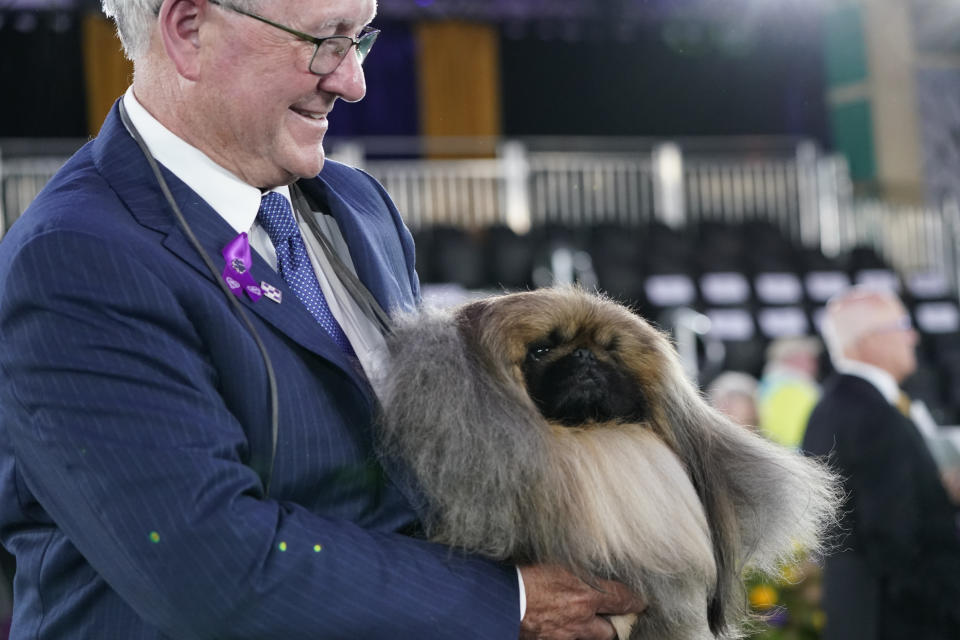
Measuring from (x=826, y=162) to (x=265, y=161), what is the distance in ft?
35.7

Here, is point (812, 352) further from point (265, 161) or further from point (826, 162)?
point (265, 161)

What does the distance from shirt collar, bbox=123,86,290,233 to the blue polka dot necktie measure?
6 centimetres

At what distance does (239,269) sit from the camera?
158 cm

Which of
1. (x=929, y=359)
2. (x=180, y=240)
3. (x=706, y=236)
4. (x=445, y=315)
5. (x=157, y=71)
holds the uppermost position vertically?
(x=157, y=71)

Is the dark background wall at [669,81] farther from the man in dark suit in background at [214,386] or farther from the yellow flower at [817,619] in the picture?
the man in dark suit in background at [214,386]

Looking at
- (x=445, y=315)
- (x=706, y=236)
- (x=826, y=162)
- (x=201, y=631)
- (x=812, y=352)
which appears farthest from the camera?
(x=826, y=162)

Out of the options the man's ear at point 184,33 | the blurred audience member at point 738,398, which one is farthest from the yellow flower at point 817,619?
the man's ear at point 184,33

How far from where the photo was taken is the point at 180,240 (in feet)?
5.10

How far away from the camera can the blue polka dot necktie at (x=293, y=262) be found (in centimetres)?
173

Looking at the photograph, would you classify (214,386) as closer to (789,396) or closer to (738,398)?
(738,398)

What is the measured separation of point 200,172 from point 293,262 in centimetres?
19

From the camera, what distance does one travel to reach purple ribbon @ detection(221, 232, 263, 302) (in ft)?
5.14

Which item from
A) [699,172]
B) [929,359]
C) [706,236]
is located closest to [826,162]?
[699,172]

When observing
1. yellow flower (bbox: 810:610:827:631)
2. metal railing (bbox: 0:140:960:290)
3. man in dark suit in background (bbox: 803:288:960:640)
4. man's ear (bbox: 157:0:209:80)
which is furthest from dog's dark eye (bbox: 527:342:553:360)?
metal railing (bbox: 0:140:960:290)
